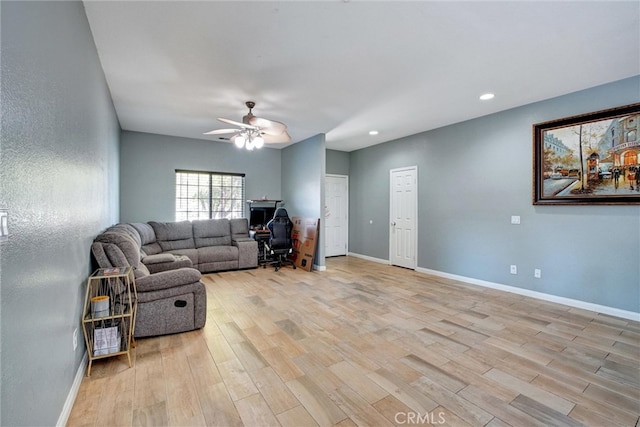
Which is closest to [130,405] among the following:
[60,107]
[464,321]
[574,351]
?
[60,107]

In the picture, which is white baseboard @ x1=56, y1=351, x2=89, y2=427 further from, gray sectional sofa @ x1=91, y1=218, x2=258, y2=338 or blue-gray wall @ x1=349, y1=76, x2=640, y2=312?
blue-gray wall @ x1=349, y1=76, x2=640, y2=312

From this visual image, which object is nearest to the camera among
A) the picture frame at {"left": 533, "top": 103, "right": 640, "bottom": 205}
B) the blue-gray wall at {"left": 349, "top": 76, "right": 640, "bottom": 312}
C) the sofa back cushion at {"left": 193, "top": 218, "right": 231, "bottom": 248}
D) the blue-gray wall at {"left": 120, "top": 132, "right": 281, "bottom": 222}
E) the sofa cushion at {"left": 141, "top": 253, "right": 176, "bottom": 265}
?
the picture frame at {"left": 533, "top": 103, "right": 640, "bottom": 205}

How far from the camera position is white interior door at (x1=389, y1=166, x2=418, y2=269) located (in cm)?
578

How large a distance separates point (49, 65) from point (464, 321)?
4.07m

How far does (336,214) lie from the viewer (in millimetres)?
7324

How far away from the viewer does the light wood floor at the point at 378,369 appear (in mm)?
1774

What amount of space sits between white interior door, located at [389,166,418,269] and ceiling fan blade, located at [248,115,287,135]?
3069 millimetres

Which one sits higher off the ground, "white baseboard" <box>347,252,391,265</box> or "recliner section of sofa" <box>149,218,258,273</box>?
"recliner section of sofa" <box>149,218,258,273</box>

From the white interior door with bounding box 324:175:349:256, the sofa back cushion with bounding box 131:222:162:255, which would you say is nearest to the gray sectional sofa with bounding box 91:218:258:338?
the sofa back cushion with bounding box 131:222:162:255

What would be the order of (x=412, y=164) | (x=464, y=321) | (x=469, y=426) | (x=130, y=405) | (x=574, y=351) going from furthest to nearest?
(x=412, y=164), (x=464, y=321), (x=574, y=351), (x=130, y=405), (x=469, y=426)

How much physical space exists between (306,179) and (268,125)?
98.9 inches

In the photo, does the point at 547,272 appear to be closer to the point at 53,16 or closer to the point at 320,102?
the point at 320,102

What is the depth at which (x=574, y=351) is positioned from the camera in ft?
8.39
